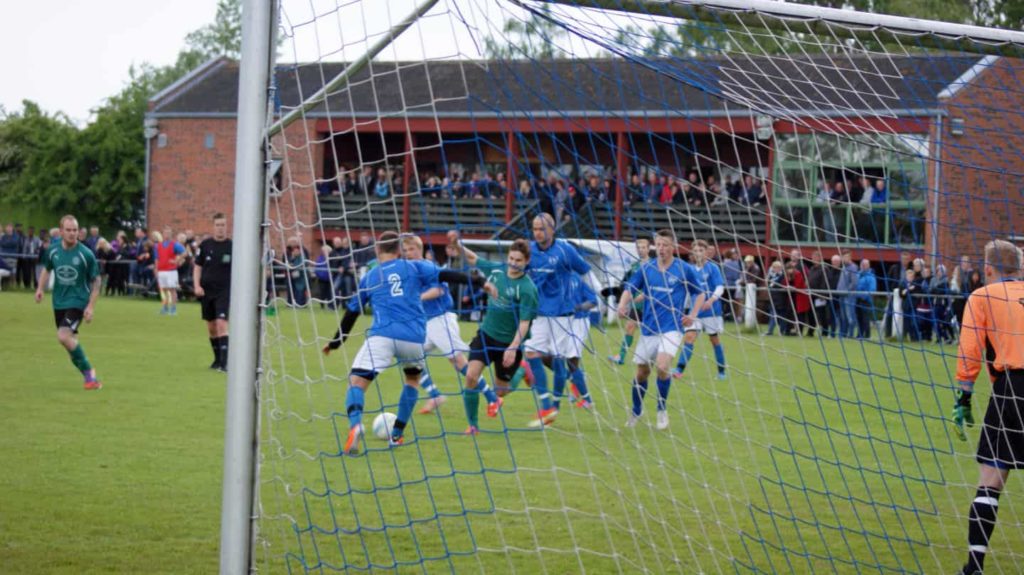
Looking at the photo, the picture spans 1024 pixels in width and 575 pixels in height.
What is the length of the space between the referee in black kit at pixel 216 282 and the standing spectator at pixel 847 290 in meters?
6.76

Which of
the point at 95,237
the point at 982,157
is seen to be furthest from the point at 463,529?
the point at 95,237

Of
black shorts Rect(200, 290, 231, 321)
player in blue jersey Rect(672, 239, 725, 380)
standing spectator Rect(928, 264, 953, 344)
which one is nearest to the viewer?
standing spectator Rect(928, 264, 953, 344)

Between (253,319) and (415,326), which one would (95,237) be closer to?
(415,326)

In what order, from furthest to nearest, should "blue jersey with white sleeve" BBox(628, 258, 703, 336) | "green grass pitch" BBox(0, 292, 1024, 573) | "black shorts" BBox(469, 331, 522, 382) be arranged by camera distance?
"blue jersey with white sleeve" BBox(628, 258, 703, 336) → "black shorts" BBox(469, 331, 522, 382) → "green grass pitch" BBox(0, 292, 1024, 573)

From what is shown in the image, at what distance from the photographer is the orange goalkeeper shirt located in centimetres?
609

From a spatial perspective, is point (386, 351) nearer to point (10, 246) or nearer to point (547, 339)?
point (547, 339)

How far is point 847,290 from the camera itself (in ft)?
43.6

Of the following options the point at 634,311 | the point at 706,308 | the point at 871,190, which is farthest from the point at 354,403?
the point at 706,308

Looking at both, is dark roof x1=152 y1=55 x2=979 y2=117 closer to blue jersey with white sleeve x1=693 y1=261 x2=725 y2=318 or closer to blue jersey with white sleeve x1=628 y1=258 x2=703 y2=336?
blue jersey with white sleeve x1=628 y1=258 x2=703 y2=336

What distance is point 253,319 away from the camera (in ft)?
15.1

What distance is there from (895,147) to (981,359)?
46.9 inches

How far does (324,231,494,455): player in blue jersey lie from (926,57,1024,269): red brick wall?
10.9 feet

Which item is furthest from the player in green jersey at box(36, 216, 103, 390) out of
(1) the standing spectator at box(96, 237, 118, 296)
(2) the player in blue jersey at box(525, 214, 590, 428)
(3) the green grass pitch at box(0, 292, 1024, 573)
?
(1) the standing spectator at box(96, 237, 118, 296)

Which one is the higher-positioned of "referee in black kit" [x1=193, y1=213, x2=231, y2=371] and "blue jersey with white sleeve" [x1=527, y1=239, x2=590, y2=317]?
"blue jersey with white sleeve" [x1=527, y1=239, x2=590, y2=317]
